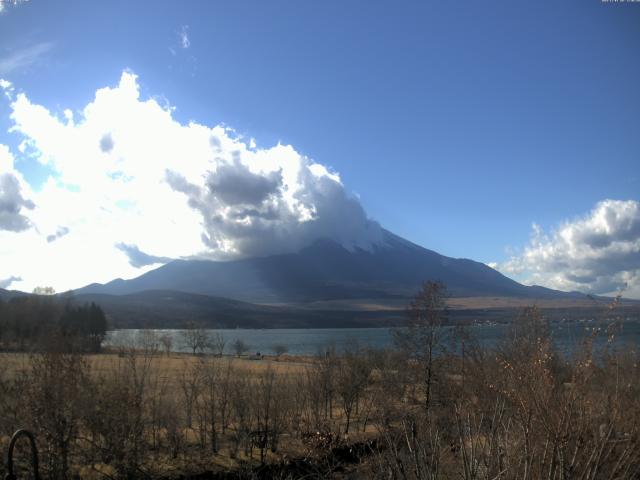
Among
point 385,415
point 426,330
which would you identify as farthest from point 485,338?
point 385,415

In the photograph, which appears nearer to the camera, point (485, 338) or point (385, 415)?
point (385, 415)

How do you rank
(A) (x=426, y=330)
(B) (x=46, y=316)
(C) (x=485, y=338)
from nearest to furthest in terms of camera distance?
(A) (x=426, y=330)
(C) (x=485, y=338)
(B) (x=46, y=316)

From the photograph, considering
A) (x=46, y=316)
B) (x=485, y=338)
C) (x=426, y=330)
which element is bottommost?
(x=46, y=316)

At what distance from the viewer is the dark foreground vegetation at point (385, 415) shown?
5285 mm

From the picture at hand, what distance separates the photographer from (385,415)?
46.9ft

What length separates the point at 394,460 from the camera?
6.48 m

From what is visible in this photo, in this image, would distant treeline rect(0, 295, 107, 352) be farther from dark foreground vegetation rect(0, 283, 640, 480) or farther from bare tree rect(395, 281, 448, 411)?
bare tree rect(395, 281, 448, 411)

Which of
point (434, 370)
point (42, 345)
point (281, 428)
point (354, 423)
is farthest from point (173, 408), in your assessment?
point (434, 370)

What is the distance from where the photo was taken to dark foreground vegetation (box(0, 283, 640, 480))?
5285 millimetres

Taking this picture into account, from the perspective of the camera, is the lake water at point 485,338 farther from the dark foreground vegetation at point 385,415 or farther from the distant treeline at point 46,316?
the distant treeline at point 46,316

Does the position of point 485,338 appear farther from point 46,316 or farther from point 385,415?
point 46,316

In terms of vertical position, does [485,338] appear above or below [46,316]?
above

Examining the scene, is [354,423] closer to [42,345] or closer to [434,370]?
[434,370]

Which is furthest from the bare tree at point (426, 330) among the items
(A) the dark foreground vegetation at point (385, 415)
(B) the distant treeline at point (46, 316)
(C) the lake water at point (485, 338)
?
(B) the distant treeline at point (46, 316)
